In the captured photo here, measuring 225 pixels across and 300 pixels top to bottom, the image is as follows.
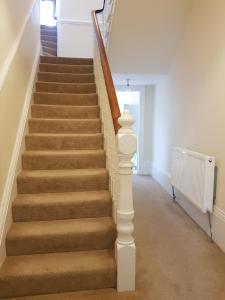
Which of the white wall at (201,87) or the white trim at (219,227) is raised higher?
the white wall at (201,87)

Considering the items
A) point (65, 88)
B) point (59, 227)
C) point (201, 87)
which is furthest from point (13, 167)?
point (201, 87)

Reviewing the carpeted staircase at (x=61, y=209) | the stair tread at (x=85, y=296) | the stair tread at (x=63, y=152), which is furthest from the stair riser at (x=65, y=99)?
the stair tread at (x=85, y=296)

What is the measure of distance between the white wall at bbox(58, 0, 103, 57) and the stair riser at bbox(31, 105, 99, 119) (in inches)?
104

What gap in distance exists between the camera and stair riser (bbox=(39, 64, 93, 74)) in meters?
4.20

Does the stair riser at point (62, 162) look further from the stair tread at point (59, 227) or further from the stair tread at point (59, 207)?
the stair tread at point (59, 227)

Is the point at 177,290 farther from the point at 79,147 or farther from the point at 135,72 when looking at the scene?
the point at 135,72

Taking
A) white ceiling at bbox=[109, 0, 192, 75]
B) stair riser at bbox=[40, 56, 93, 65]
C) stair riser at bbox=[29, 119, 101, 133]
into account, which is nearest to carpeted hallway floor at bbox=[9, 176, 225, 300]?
stair riser at bbox=[29, 119, 101, 133]

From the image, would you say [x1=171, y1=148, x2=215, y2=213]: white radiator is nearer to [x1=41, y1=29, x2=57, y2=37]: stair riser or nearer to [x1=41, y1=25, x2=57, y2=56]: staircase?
[x1=41, y1=25, x2=57, y2=56]: staircase

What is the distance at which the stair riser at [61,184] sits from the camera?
2.60 metres

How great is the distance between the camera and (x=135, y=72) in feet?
14.9

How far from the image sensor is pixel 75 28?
568 centimetres

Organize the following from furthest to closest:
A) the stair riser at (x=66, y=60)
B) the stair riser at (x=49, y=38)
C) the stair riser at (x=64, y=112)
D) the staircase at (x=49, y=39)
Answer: the stair riser at (x=49, y=38)
the staircase at (x=49, y=39)
the stair riser at (x=66, y=60)
the stair riser at (x=64, y=112)

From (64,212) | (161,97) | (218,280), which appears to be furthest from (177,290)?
(161,97)

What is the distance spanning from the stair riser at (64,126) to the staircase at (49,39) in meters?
2.80
